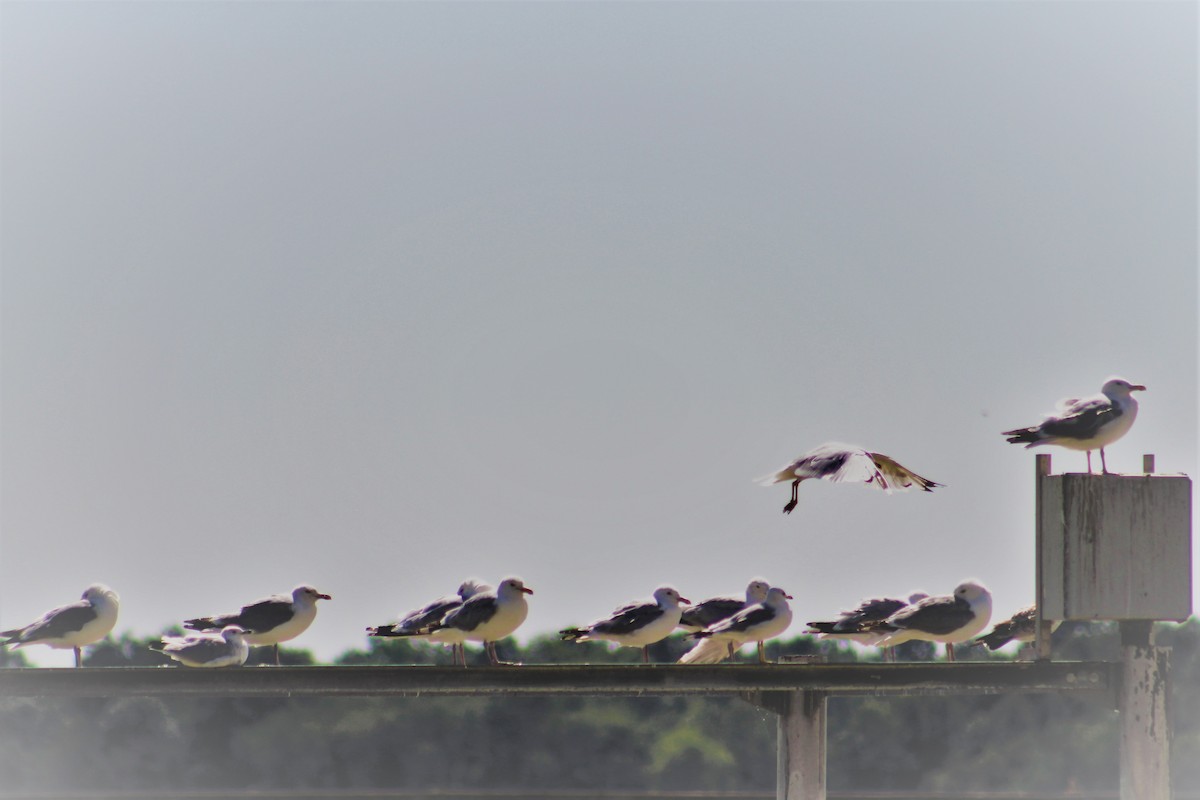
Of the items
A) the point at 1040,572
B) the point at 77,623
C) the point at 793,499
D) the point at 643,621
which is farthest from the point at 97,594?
the point at 1040,572

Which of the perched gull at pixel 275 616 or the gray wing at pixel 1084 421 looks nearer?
the gray wing at pixel 1084 421

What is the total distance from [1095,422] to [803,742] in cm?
525

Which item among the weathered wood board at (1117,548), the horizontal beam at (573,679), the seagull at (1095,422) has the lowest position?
the horizontal beam at (573,679)

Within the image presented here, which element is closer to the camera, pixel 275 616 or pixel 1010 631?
pixel 275 616

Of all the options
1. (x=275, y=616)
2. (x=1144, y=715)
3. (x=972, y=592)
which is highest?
(x=972, y=592)

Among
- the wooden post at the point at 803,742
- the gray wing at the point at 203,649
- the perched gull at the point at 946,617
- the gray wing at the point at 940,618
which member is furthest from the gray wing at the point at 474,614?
the gray wing at the point at 940,618

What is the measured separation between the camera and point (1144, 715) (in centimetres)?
2264

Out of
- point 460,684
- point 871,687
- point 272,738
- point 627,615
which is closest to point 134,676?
point 460,684

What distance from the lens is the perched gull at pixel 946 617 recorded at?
24469mm

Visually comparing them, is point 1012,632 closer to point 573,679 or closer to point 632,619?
point 632,619

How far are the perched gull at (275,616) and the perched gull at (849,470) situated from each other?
6.87 metres

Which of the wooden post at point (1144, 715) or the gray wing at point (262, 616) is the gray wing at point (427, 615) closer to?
the gray wing at point (262, 616)

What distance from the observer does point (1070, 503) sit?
22.7 meters

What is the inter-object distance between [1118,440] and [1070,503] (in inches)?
48.9
